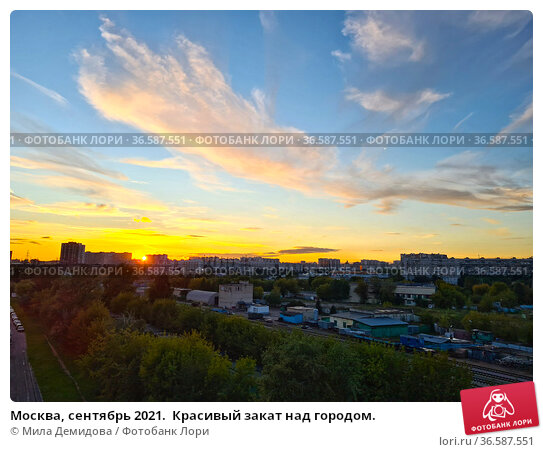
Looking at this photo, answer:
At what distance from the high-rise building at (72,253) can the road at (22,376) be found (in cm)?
977

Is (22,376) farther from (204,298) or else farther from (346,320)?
(204,298)

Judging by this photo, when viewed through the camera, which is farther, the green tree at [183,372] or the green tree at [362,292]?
the green tree at [362,292]

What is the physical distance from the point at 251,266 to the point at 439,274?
38.1 metres

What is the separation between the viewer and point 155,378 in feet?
31.9

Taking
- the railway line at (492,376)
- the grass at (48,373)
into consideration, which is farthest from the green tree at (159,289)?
the railway line at (492,376)

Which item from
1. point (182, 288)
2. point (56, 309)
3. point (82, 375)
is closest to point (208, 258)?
point (182, 288)

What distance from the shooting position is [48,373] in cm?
1571

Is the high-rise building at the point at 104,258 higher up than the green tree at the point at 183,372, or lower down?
higher up

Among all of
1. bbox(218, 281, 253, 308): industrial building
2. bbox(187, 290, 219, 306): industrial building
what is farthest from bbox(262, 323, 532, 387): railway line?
bbox(187, 290, 219, 306): industrial building

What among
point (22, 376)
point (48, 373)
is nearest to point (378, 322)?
point (48, 373)

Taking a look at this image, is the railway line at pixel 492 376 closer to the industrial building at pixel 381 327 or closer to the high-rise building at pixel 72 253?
the industrial building at pixel 381 327
